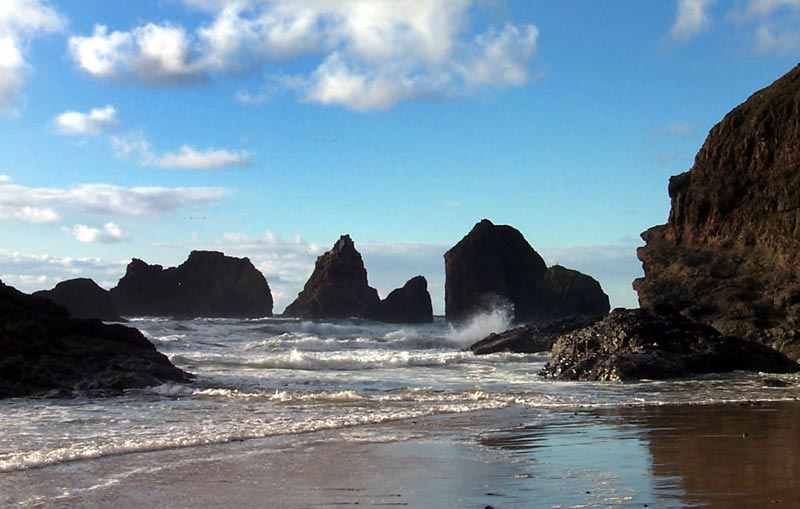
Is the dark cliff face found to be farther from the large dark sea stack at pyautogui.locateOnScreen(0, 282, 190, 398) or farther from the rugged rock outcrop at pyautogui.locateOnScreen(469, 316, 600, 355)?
the large dark sea stack at pyautogui.locateOnScreen(0, 282, 190, 398)

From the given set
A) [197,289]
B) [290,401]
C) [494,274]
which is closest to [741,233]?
[290,401]

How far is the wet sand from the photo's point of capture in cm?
559

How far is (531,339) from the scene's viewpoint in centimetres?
2761

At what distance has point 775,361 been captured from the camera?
17.3 metres

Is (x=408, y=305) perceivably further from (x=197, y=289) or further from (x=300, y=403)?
(x=300, y=403)

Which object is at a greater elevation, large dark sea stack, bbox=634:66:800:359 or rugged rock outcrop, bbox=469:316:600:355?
large dark sea stack, bbox=634:66:800:359

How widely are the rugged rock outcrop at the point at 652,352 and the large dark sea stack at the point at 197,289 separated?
238ft

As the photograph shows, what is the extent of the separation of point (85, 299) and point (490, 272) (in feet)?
120

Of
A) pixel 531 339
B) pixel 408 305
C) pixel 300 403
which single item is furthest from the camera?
pixel 408 305

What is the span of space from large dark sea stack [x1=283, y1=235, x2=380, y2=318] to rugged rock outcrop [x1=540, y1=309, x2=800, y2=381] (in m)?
66.6

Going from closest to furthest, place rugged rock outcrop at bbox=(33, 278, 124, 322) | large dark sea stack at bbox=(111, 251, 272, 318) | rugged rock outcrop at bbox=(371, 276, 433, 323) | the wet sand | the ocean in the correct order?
1. the wet sand
2. the ocean
3. rugged rock outcrop at bbox=(33, 278, 124, 322)
4. large dark sea stack at bbox=(111, 251, 272, 318)
5. rugged rock outcrop at bbox=(371, 276, 433, 323)

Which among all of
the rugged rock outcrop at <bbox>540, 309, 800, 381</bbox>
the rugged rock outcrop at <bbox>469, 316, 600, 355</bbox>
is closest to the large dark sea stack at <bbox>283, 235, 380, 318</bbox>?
the rugged rock outcrop at <bbox>469, 316, 600, 355</bbox>

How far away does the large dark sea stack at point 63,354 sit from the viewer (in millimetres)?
14336

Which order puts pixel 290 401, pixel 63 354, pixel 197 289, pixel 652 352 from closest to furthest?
pixel 290 401 < pixel 63 354 < pixel 652 352 < pixel 197 289
